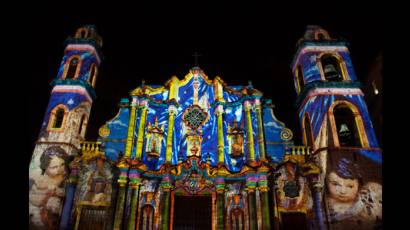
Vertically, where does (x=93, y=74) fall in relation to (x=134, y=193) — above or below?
above

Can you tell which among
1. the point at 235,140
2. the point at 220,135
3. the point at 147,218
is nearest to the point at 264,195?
the point at 235,140

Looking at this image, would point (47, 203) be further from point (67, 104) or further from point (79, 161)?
point (67, 104)

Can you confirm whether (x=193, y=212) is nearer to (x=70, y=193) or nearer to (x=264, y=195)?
(x=264, y=195)

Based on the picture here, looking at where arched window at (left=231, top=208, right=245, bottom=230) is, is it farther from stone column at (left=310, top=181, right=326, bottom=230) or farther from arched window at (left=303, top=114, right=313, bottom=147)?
arched window at (left=303, top=114, right=313, bottom=147)

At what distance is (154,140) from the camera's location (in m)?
20.0

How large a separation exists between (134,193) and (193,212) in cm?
352

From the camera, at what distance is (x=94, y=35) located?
2438cm

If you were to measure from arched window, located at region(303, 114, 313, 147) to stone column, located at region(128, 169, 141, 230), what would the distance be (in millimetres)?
11077

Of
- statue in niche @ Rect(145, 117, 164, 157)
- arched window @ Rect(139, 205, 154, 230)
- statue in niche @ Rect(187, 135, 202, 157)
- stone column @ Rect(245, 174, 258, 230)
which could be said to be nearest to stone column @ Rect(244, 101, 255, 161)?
stone column @ Rect(245, 174, 258, 230)

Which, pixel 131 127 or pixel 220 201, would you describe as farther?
pixel 131 127

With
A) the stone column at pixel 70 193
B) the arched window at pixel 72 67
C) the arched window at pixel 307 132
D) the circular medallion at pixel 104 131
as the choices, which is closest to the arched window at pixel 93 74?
the arched window at pixel 72 67

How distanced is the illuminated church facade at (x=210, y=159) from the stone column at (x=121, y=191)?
6cm

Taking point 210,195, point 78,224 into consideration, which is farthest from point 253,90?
point 78,224

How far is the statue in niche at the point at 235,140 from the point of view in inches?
782
